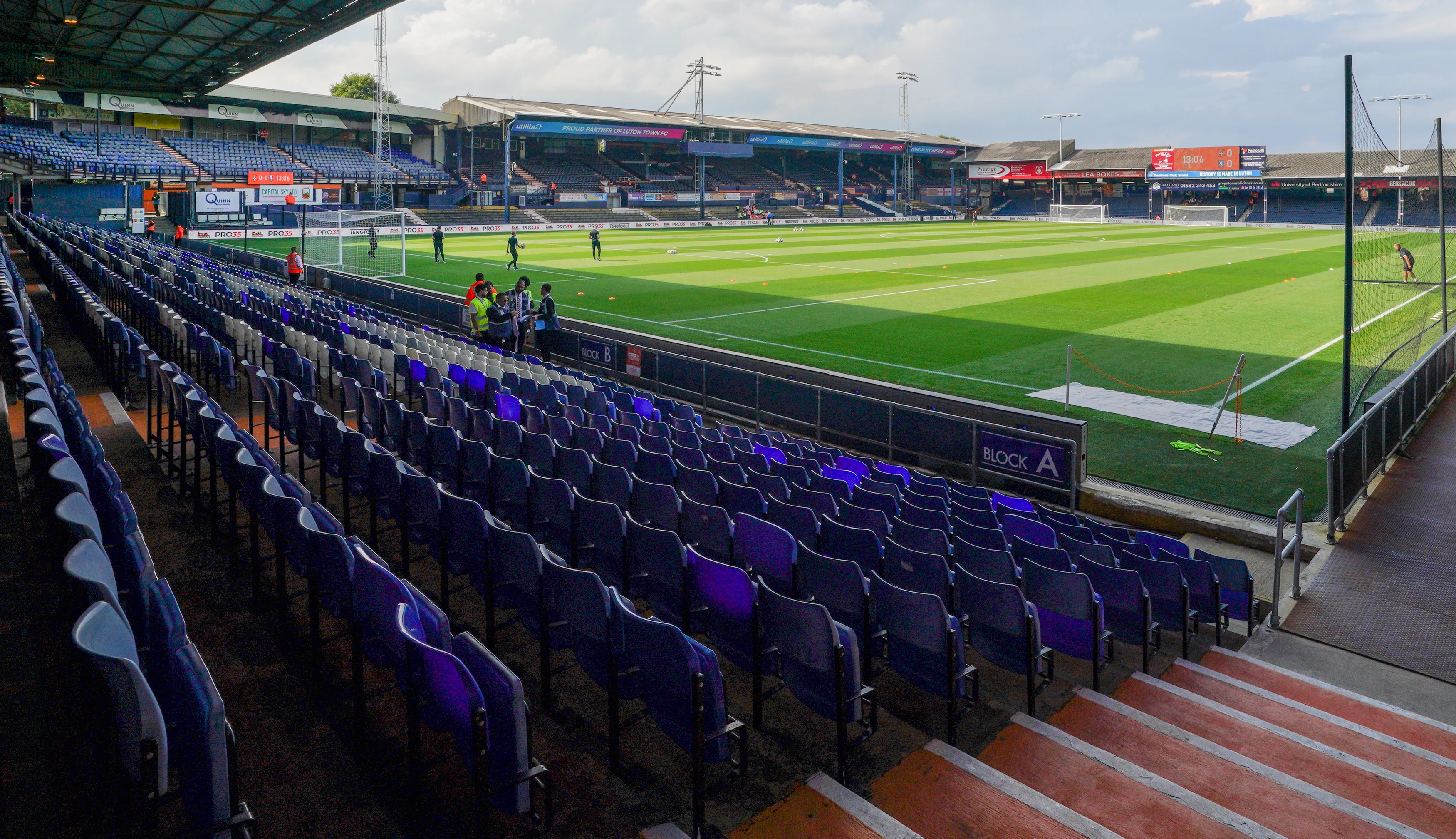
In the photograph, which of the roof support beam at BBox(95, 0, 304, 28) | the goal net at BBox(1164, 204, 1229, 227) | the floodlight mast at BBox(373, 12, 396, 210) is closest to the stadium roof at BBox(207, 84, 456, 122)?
the floodlight mast at BBox(373, 12, 396, 210)

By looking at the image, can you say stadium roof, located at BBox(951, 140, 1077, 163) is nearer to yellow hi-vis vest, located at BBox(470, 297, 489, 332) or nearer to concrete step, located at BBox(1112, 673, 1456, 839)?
yellow hi-vis vest, located at BBox(470, 297, 489, 332)

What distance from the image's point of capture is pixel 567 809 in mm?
4059

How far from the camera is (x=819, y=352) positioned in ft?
64.0

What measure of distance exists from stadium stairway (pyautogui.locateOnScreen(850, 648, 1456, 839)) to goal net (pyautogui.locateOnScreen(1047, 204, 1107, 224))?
3226 inches

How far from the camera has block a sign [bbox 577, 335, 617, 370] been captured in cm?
1631

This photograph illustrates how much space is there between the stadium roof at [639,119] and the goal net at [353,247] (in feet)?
103

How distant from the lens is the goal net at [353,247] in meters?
34.2

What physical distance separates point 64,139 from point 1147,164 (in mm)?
81839

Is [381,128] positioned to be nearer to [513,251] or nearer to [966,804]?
[513,251]

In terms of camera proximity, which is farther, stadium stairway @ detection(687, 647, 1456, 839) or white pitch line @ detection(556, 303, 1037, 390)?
white pitch line @ detection(556, 303, 1037, 390)

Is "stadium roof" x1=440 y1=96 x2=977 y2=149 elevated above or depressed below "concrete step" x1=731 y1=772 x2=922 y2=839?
above

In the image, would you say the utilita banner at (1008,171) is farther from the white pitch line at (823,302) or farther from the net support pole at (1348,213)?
the net support pole at (1348,213)

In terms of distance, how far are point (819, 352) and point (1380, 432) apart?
33.9 ft

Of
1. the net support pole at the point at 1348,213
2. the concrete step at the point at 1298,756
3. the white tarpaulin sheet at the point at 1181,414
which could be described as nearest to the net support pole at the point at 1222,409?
the white tarpaulin sheet at the point at 1181,414
